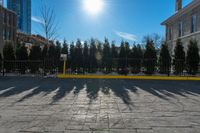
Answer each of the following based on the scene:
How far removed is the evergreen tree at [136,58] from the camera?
20.8 m

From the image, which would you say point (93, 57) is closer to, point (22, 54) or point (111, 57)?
point (111, 57)

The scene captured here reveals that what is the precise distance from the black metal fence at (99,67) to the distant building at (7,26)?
21871mm

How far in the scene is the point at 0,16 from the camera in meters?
40.2

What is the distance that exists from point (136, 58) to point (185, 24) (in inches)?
465

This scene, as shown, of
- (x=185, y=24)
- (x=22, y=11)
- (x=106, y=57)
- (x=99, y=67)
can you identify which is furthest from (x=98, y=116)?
(x=22, y=11)

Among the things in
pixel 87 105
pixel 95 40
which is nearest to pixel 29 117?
pixel 87 105

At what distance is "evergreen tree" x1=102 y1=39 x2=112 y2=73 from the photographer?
69.2 ft

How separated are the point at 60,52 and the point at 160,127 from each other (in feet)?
61.6

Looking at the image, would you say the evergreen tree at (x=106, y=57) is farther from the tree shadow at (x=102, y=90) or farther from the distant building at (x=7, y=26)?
the distant building at (x=7, y=26)

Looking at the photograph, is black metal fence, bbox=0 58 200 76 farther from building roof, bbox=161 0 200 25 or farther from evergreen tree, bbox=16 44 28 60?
building roof, bbox=161 0 200 25

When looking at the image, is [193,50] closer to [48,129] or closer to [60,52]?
[60,52]

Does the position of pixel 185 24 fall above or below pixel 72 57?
above

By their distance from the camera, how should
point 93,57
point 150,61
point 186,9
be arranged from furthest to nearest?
1. point 186,9
2. point 93,57
3. point 150,61

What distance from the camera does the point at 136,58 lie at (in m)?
21.4
